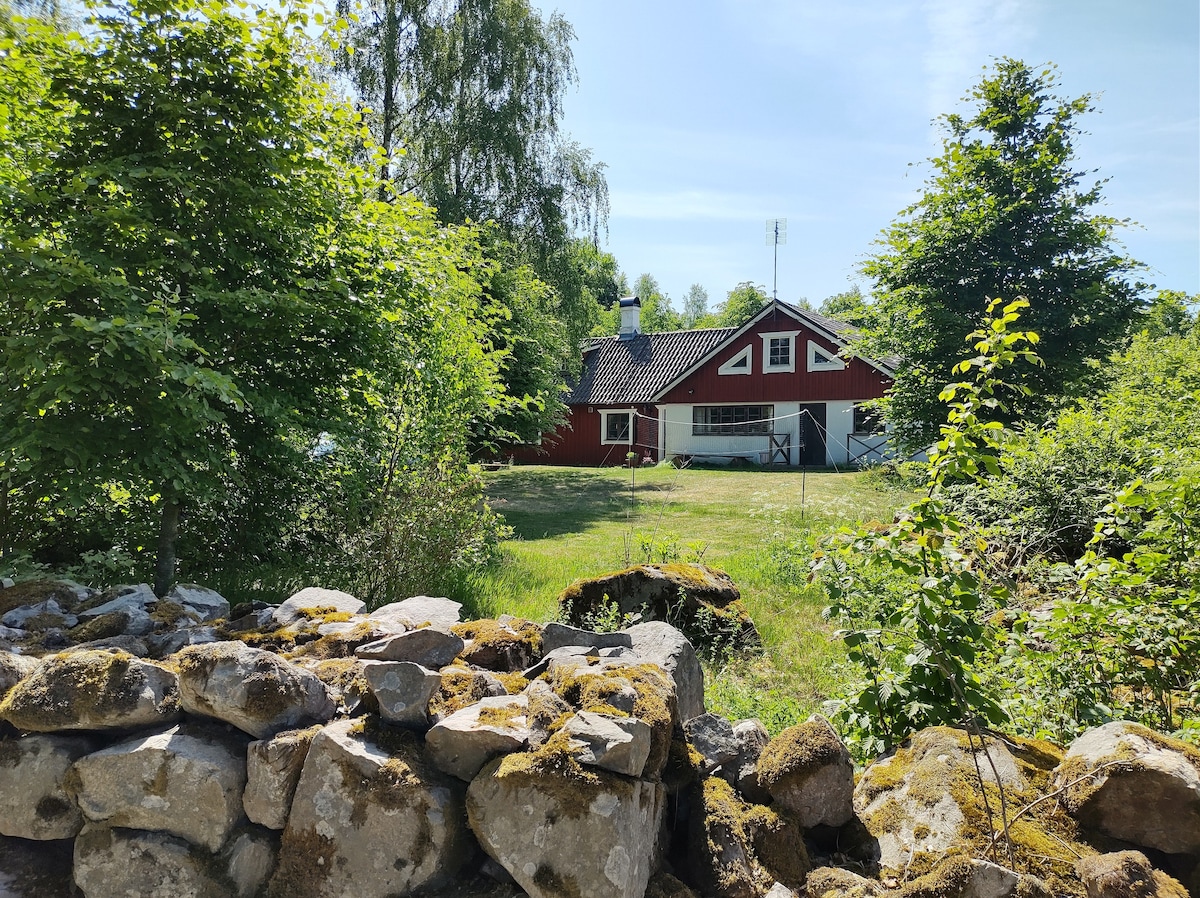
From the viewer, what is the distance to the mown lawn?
507 cm

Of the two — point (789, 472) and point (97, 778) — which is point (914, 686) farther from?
point (789, 472)

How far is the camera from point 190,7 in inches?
181

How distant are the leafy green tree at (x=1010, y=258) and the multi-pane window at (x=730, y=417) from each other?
1457 cm

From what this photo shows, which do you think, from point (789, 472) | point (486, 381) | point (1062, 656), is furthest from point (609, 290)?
point (1062, 656)

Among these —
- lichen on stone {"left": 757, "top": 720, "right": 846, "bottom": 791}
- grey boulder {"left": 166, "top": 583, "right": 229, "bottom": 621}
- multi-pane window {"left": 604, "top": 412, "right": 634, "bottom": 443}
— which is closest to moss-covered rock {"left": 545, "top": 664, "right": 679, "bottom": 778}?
lichen on stone {"left": 757, "top": 720, "right": 846, "bottom": 791}

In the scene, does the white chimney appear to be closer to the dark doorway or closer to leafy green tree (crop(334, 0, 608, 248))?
the dark doorway

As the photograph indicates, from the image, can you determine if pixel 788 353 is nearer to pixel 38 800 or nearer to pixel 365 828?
pixel 365 828

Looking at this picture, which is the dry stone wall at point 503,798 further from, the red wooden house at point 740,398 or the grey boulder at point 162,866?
the red wooden house at point 740,398

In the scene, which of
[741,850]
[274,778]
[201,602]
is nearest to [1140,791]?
[741,850]

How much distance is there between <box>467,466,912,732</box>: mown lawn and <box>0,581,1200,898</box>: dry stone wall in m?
1.65

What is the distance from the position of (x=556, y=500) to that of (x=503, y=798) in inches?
594

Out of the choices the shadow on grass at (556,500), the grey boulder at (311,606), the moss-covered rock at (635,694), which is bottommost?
the shadow on grass at (556,500)

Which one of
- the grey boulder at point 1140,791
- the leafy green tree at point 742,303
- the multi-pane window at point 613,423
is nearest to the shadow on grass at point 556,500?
the multi-pane window at point 613,423

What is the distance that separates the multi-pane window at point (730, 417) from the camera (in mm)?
28672
